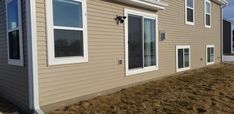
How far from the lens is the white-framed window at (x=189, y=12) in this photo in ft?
36.5

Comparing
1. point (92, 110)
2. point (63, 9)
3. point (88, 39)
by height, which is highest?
point (63, 9)

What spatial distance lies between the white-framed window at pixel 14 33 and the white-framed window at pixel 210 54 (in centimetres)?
1050

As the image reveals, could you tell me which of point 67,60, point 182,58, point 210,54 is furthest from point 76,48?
point 210,54

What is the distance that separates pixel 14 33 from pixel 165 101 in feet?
12.2

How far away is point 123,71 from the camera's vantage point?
7039 millimetres

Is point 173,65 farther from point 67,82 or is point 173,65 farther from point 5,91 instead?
point 5,91

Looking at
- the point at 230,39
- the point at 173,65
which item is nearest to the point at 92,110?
the point at 173,65

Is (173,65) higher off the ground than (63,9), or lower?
lower

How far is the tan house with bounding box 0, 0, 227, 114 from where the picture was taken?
4836 millimetres

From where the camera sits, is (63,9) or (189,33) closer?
(63,9)

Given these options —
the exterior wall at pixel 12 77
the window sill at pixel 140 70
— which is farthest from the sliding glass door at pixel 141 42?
the exterior wall at pixel 12 77

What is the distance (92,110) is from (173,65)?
5.59 m

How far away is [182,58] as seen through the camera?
34.7 feet

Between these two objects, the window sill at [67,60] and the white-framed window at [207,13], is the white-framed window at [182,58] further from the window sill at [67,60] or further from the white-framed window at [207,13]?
the window sill at [67,60]
